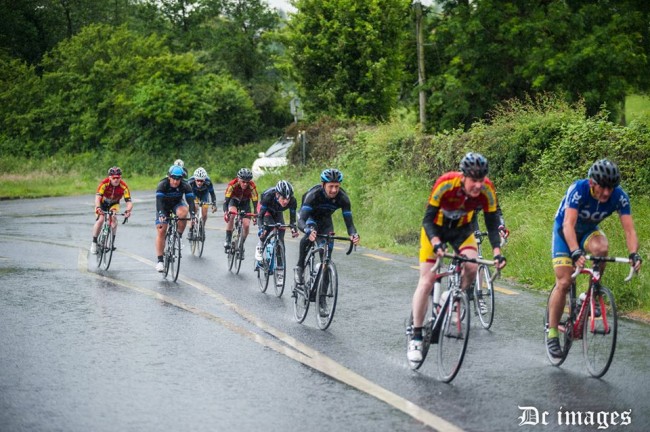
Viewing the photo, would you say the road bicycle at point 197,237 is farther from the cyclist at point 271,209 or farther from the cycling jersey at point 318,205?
the cycling jersey at point 318,205

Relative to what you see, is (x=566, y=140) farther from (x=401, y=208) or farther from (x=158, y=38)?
(x=158, y=38)

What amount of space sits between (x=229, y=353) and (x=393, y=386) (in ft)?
6.57

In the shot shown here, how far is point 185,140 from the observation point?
176 ft

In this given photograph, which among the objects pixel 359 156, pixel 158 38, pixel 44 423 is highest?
pixel 158 38

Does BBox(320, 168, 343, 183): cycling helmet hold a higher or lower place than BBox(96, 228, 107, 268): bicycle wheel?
higher

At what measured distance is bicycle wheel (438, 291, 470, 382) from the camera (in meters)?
7.39

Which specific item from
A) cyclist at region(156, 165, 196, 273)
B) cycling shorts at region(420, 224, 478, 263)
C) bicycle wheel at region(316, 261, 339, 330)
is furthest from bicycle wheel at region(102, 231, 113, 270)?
cycling shorts at region(420, 224, 478, 263)

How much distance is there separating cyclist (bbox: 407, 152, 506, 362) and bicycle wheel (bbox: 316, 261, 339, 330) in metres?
1.98

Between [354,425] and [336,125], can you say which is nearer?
[354,425]

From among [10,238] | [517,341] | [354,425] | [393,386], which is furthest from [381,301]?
[10,238]

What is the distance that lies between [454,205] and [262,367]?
2234 millimetres

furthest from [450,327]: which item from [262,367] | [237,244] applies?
[237,244]

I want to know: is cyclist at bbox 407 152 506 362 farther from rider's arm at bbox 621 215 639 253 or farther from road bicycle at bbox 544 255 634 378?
rider's arm at bbox 621 215 639 253

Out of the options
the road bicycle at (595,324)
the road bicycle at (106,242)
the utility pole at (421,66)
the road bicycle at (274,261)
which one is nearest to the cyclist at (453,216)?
the road bicycle at (595,324)
